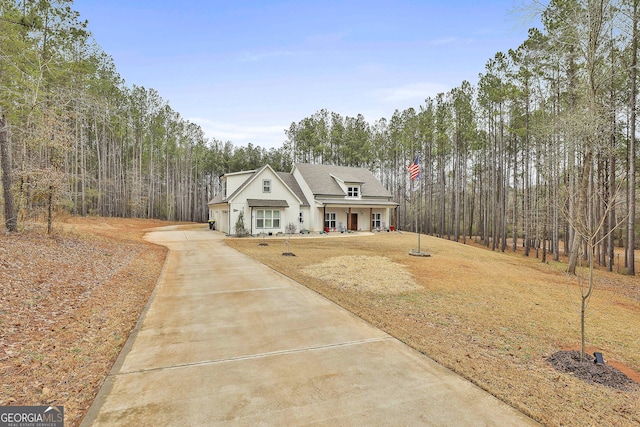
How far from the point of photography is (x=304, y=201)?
97.7 ft

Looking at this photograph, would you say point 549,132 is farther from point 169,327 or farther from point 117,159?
point 117,159

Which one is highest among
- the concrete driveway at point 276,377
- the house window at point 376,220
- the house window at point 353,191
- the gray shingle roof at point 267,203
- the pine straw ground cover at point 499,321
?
the house window at point 353,191

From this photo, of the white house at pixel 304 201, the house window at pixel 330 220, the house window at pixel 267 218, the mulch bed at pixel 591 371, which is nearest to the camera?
the mulch bed at pixel 591 371

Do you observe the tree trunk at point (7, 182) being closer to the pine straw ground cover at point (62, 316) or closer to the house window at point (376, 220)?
the pine straw ground cover at point (62, 316)

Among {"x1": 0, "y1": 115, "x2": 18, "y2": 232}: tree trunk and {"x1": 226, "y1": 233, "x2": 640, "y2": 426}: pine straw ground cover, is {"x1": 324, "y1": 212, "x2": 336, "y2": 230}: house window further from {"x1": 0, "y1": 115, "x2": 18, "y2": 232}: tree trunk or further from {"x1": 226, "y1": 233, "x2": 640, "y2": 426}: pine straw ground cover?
{"x1": 0, "y1": 115, "x2": 18, "y2": 232}: tree trunk

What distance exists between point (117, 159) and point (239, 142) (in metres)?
21.3

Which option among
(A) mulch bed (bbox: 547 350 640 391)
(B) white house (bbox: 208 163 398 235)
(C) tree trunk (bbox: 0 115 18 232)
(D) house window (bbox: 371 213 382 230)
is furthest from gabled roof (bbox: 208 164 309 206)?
(A) mulch bed (bbox: 547 350 640 391)

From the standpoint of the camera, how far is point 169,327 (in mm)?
5625

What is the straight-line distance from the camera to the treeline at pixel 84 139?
450 inches

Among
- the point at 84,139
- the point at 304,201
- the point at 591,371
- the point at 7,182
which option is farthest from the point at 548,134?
the point at 84,139

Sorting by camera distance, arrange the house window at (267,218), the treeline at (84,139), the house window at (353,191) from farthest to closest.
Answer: the house window at (353,191)
the house window at (267,218)
the treeline at (84,139)

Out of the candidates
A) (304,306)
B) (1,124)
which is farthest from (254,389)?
(1,124)

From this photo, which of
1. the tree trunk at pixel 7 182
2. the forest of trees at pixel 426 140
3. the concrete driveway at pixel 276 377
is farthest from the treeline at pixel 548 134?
the tree trunk at pixel 7 182

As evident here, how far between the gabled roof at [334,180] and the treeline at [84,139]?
16.4m
